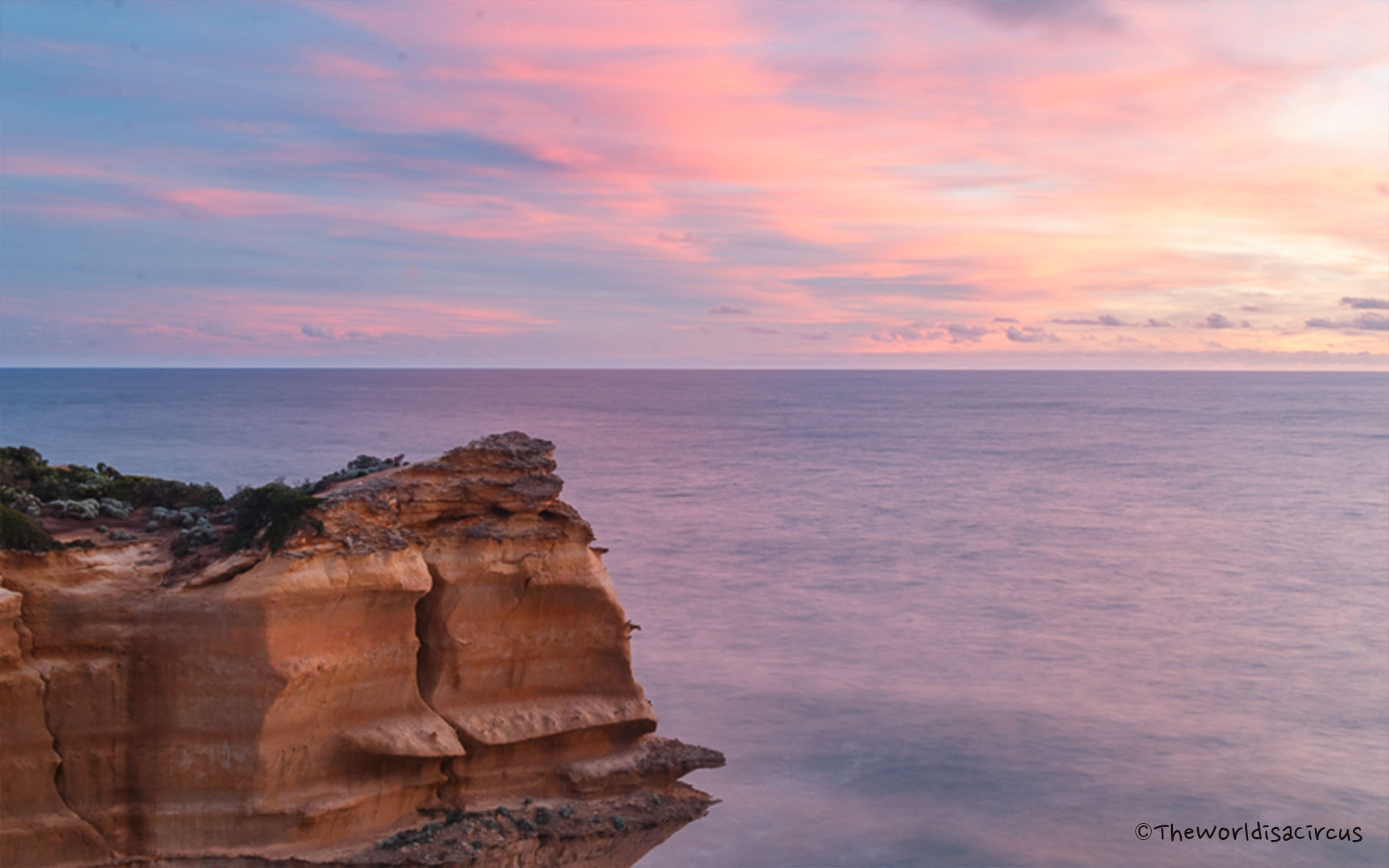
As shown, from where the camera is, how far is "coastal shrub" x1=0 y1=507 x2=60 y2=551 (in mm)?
13781

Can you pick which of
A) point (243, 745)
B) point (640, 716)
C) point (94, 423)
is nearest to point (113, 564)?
point (243, 745)

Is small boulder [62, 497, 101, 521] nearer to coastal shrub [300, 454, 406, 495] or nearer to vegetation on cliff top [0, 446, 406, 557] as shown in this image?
vegetation on cliff top [0, 446, 406, 557]

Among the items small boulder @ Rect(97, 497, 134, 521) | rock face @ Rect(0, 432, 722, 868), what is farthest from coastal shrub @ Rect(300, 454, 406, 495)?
small boulder @ Rect(97, 497, 134, 521)

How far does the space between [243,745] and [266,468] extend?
62865 millimetres

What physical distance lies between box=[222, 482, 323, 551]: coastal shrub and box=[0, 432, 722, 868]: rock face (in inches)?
6.7

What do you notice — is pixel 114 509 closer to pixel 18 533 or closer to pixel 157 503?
pixel 157 503

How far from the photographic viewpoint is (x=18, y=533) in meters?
13.8

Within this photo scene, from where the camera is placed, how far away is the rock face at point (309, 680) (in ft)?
45.4

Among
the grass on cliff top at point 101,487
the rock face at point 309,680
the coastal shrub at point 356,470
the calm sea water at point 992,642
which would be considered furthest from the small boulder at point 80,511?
the calm sea water at point 992,642

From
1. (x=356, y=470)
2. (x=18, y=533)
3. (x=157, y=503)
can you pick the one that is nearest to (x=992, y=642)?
(x=356, y=470)

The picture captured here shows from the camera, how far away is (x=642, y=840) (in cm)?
1680

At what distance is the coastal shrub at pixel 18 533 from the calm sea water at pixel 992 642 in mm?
12375

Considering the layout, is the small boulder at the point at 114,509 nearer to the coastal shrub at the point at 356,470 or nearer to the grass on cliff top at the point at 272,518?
the grass on cliff top at the point at 272,518

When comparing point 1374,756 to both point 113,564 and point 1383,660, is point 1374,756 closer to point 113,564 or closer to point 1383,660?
point 1383,660
